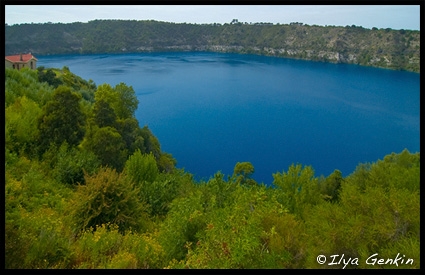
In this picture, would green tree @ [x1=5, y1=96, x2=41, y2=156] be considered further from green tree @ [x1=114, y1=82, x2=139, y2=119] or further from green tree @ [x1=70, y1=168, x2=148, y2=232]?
green tree @ [x1=114, y1=82, x2=139, y2=119]

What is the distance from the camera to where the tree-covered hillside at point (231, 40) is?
90.4 m

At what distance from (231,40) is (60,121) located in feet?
455

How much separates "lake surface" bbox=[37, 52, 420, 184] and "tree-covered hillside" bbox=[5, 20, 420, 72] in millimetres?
16909

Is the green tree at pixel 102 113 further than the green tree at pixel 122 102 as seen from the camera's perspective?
No

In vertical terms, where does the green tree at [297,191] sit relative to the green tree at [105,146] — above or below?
below

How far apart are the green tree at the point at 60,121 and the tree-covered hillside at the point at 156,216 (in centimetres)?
5

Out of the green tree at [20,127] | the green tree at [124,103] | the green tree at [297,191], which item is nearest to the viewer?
the green tree at [20,127]

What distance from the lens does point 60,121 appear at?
633 inches

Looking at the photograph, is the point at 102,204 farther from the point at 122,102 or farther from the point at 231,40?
the point at 231,40

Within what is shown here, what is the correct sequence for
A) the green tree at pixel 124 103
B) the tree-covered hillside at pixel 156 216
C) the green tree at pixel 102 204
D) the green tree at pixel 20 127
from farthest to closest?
the green tree at pixel 124 103, the green tree at pixel 20 127, the green tree at pixel 102 204, the tree-covered hillside at pixel 156 216

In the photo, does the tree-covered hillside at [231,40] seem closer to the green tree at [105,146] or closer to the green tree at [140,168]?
the green tree at [105,146]

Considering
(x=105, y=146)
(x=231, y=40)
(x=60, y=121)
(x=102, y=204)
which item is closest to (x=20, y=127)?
(x=60, y=121)

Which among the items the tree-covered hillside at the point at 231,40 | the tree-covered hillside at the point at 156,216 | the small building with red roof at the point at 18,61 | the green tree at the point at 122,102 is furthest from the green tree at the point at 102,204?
the tree-covered hillside at the point at 231,40

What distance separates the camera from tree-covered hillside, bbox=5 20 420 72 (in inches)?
3558
